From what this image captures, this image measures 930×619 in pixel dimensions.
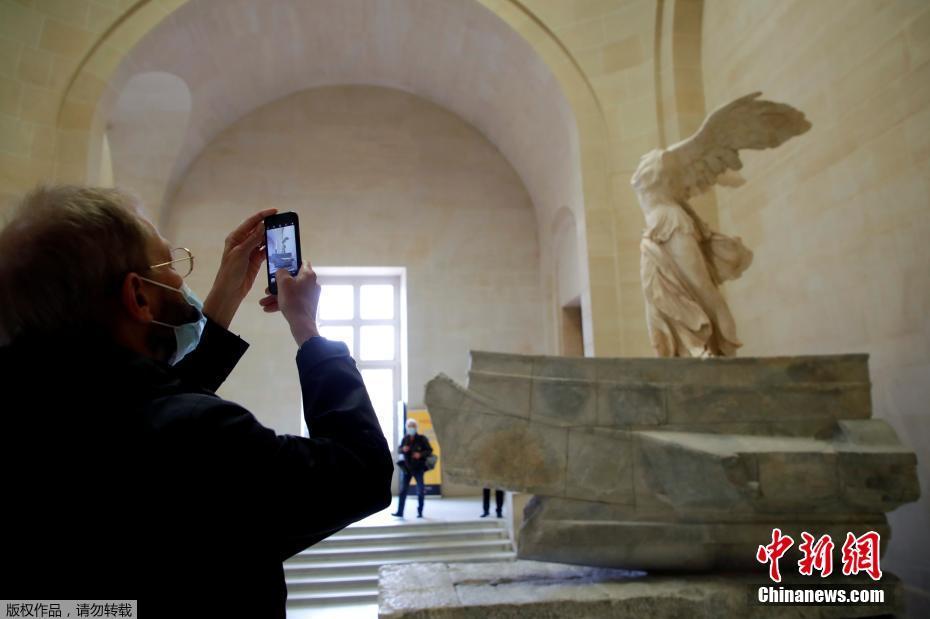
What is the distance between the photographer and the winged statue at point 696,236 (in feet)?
14.3

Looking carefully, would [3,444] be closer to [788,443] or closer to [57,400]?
[57,400]

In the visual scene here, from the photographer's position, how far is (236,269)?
1.35 m

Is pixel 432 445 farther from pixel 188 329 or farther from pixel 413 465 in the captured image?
pixel 188 329

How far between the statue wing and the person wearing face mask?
166 inches

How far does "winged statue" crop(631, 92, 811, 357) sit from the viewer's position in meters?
4.35

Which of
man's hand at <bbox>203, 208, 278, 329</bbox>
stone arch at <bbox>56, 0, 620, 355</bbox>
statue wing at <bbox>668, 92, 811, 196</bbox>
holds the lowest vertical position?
man's hand at <bbox>203, 208, 278, 329</bbox>

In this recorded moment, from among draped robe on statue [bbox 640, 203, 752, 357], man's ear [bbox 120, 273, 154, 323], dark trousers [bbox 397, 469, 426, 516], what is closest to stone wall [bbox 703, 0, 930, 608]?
draped robe on statue [bbox 640, 203, 752, 357]

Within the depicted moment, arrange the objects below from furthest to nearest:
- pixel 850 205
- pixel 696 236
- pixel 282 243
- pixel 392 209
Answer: pixel 392 209 < pixel 850 205 < pixel 696 236 < pixel 282 243

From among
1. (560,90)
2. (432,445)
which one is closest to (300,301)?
(560,90)

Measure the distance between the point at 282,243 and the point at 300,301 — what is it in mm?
294

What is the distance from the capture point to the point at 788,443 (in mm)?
3514

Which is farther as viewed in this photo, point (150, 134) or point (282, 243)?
point (150, 134)

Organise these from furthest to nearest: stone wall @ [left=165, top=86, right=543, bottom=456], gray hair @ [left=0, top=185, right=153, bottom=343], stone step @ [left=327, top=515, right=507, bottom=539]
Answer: stone wall @ [left=165, top=86, right=543, bottom=456], stone step @ [left=327, top=515, right=507, bottom=539], gray hair @ [left=0, top=185, right=153, bottom=343]

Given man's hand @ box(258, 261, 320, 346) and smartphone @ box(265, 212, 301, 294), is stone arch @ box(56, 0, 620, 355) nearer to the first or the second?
smartphone @ box(265, 212, 301, 294)
